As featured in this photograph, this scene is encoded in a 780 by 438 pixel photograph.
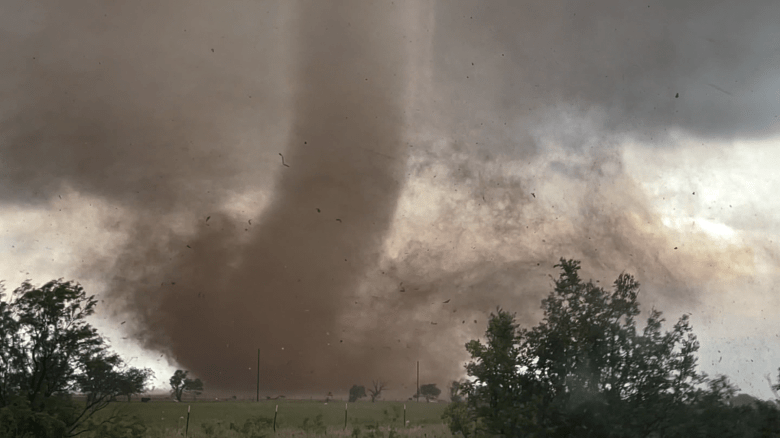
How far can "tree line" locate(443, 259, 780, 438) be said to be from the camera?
11398 mm

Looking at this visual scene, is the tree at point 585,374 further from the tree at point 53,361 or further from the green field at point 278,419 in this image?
the tree at point 53,361

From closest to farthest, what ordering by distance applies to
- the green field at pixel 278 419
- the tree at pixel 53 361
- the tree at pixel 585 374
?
the tree at pixel 585 374
the tree at pixel 53 361
the green field at pixel 278 419

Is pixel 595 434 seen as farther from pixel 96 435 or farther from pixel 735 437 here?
pixel 96 435

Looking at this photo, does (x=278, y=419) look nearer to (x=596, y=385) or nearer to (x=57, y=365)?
(x=57, y=365)

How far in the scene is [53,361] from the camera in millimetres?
15234

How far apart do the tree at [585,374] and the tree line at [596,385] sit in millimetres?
22

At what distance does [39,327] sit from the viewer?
50.7ft

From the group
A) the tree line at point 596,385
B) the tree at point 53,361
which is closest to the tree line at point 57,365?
the tree at point 53,361

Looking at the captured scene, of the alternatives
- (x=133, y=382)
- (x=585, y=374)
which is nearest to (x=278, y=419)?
(x=133, y=382)

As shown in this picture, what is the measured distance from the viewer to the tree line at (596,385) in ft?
37.4

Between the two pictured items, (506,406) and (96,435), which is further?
(96,435)

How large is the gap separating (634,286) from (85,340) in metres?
15.8

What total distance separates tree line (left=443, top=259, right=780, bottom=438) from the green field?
976cm

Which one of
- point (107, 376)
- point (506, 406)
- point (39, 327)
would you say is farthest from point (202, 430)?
point (506, 406)
